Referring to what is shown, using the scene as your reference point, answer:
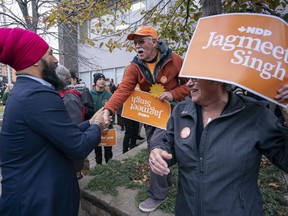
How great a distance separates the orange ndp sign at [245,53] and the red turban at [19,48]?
1.08 m

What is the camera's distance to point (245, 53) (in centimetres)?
129

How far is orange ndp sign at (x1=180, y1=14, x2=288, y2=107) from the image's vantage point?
124cm

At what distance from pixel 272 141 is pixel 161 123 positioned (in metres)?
1.48

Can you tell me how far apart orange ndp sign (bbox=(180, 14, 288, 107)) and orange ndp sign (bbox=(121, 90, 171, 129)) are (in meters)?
1.37

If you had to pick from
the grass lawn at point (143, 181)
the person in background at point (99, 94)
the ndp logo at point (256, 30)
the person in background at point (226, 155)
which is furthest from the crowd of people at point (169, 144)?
the person in background at point (99, 94)

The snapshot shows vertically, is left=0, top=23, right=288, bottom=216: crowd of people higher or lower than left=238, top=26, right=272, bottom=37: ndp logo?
lower

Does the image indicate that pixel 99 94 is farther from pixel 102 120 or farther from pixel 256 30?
pixel 256 30

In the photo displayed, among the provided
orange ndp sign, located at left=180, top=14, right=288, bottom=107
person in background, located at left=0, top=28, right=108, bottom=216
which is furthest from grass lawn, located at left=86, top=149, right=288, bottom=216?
orange ndp sign, located at left=180, top=14, right=288, bottom=107

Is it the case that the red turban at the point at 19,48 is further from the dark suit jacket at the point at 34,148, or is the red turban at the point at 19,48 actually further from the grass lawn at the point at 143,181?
the grass lawn at the point at 143,181

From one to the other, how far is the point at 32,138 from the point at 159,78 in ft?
4.74

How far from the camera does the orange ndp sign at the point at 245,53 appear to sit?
48.7 inches

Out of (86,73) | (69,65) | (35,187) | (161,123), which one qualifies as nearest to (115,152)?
(161,123)

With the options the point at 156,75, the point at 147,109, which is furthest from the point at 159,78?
the point at 147,109

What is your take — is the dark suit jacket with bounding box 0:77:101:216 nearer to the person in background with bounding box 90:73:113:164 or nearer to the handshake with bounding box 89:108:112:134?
the handshake with bounding box 89:108:112:134
